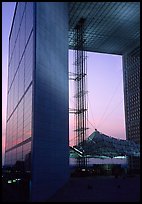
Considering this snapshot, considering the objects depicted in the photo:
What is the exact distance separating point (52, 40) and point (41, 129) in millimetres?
9021

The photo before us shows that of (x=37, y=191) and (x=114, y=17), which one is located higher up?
(x=114, y=17)

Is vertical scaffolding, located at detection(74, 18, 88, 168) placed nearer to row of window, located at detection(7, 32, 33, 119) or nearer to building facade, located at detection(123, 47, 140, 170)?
row of window, located at detection(7, 32, 33, 119)

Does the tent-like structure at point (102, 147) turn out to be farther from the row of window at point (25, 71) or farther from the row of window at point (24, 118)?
the row of window at point (25, 71)

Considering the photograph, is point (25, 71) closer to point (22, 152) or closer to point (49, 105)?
point (49, 105)

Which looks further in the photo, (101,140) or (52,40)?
(101,140)

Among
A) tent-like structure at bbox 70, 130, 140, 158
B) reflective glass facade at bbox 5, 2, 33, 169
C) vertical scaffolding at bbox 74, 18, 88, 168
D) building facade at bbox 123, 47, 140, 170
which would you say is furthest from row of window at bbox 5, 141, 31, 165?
building facade at bbox 123, 47, 140, 170

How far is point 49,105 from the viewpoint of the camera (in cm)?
2303

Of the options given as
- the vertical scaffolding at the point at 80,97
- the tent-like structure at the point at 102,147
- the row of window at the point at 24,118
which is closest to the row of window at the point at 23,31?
the row of window at the point at 24,118

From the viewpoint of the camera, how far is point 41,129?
20.8 metres

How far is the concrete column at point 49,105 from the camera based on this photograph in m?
19.8

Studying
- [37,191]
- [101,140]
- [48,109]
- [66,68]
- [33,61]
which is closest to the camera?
[37,191]

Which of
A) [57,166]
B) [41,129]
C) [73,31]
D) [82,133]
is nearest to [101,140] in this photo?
[82,133]

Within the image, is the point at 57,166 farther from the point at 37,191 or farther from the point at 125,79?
the point at 125,79

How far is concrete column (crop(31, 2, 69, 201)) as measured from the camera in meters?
19.8
